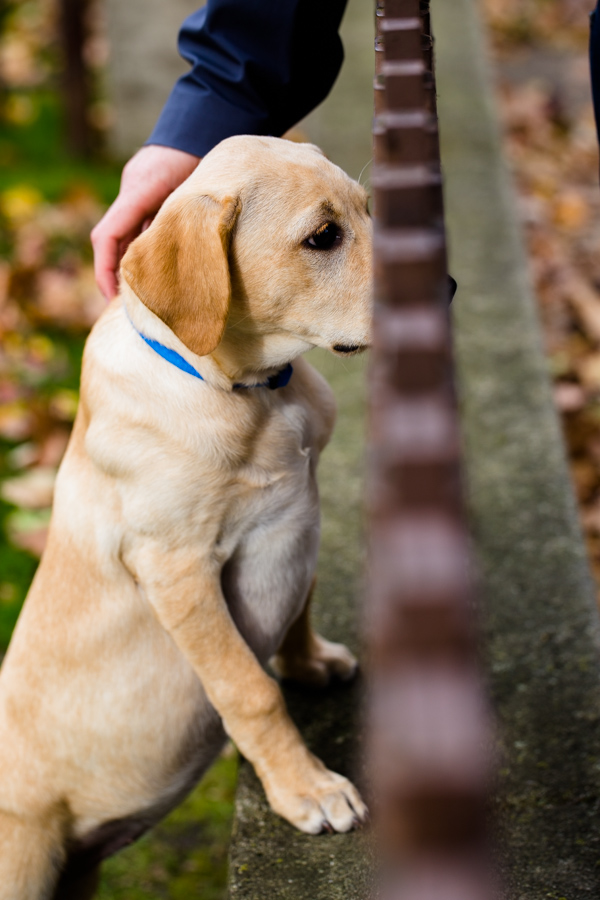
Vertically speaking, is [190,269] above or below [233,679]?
above

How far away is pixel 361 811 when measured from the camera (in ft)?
5.78

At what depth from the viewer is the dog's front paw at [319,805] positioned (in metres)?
1.74

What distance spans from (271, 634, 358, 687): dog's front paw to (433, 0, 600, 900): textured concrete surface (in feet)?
1.16

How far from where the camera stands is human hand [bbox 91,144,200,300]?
1.98 m

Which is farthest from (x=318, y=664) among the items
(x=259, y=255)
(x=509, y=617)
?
(x=259, y=255)

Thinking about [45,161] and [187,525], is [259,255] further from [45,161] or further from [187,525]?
[45,161]

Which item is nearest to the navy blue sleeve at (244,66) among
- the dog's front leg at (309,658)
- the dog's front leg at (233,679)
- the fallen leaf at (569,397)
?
the dog's front leg at (233,679)

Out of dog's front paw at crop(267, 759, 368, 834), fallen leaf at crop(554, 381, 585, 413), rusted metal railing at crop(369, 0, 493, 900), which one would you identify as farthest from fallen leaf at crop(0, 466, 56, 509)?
rusted metal railing at crop(369, 0, 493, 900)

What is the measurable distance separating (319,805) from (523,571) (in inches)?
36.7

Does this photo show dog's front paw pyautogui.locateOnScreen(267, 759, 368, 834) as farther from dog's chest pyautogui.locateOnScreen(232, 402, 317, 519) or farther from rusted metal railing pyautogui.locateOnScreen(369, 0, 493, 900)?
rusted metal railing pyautogui.locateOnScreen(369, 0, 493, 900)

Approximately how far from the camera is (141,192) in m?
1.98

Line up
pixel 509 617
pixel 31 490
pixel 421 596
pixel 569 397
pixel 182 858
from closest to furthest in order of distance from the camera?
1. pixel 421 596
2. pixel 509 617
3. pixel 182 858
4. pixel 31 490
5. pixel 569 397

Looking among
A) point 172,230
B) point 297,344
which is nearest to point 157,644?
point 297,344

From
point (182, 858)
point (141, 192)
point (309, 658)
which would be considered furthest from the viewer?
point (182, 858)
